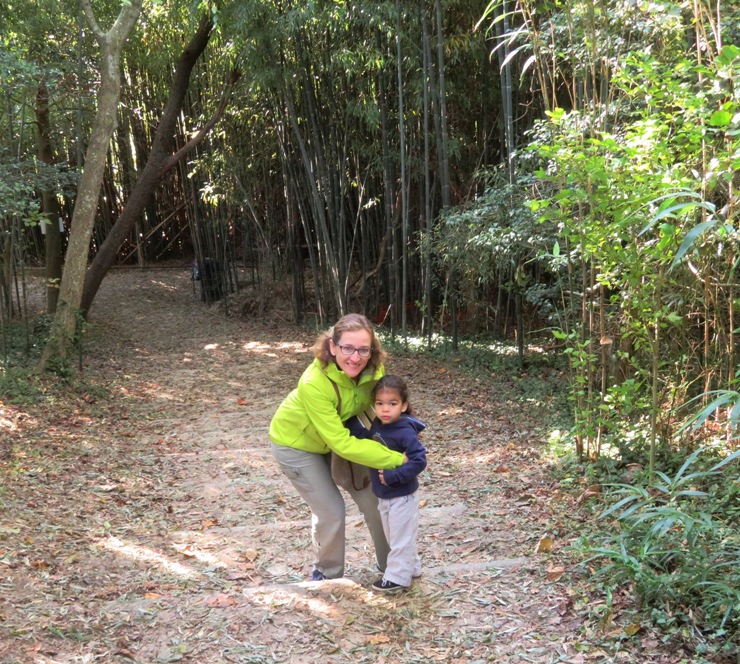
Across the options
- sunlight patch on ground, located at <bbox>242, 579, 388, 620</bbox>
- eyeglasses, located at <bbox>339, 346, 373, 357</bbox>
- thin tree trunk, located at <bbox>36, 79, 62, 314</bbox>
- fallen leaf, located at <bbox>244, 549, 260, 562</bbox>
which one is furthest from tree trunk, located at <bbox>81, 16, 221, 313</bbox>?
eyeglasses, located at <bbox>339, 346, 373, 357</bbox>

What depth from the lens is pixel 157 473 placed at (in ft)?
13.5

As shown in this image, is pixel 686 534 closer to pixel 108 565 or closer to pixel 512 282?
pixel 108 565

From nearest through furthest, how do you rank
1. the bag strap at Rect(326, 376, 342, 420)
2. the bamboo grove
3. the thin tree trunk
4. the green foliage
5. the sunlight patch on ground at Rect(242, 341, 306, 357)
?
1. the green foliage
2. the bag strap at Rect(326, 376, 342, 420)
3. the bamboo grove
4. the thin tree trunk
5. the sunlight patch on ground at Rect(242, 341, 306, 357)

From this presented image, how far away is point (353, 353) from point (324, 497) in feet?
1.76

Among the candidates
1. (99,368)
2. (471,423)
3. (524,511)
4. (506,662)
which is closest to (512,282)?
(471,423)

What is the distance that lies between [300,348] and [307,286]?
7.90ft

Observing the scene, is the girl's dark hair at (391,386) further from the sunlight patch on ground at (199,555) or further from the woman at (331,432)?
the sunlight patch on ground at (199,555)

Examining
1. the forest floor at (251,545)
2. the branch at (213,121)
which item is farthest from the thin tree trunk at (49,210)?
the forest floor at (251,545)

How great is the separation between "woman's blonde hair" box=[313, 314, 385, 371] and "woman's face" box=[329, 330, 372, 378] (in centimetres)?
1

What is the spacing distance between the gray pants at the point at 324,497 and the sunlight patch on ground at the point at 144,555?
68 cm

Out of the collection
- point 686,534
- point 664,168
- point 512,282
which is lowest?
point 686,534

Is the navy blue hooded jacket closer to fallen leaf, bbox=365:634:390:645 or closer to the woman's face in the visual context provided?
the woman's face

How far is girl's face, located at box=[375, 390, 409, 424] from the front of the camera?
2.14 meters

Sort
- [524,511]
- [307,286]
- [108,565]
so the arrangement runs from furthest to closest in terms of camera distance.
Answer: [307,286] → [524,511] → [108,565]
